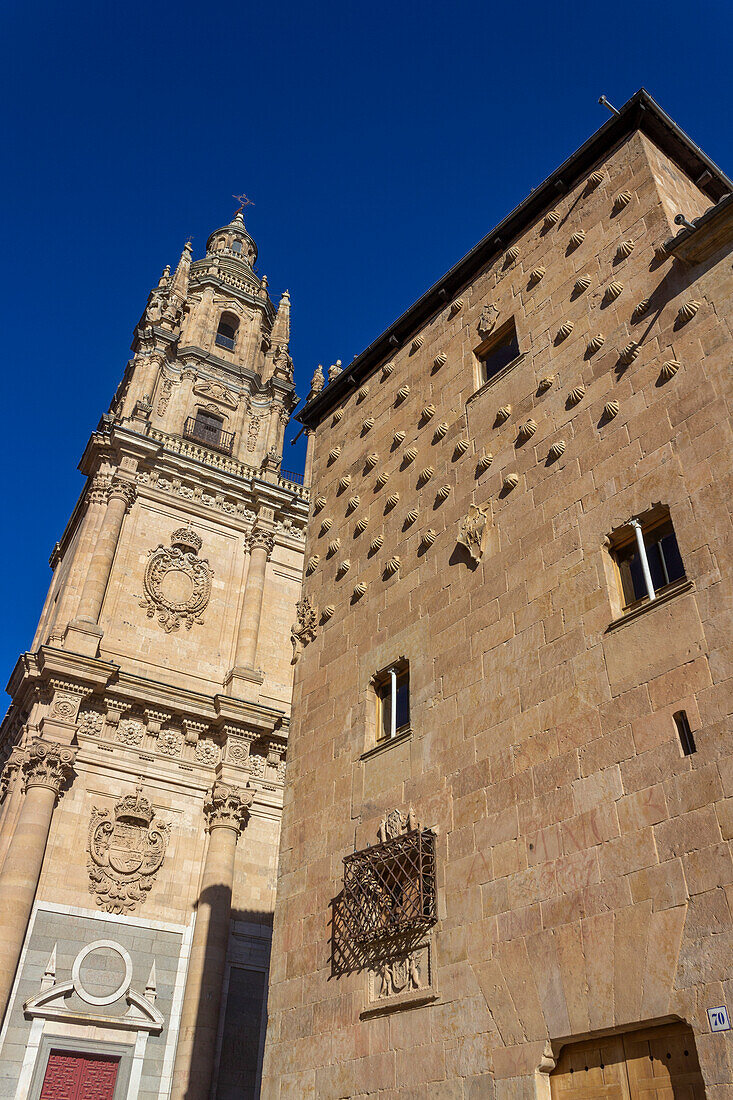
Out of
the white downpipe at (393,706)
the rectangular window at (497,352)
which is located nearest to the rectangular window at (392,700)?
the white downpipe at (393,706)

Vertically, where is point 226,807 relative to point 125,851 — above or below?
above

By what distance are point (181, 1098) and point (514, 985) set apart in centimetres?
1731

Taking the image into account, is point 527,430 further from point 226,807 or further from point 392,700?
point 226,807

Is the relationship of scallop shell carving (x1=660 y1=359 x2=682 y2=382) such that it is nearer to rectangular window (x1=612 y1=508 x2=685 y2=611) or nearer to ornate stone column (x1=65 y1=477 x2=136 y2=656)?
rectangular window (x1=612 y1=508 x2=685 y2=611)

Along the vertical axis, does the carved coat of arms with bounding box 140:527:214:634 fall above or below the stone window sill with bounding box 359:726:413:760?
above

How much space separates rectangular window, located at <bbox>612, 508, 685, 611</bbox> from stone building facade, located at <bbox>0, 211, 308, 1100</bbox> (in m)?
19.0

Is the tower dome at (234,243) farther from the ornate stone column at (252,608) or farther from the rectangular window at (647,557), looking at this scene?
the rectangular window at (647,557)

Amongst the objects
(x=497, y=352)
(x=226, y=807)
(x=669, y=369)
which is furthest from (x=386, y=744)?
(x=226, y=807)

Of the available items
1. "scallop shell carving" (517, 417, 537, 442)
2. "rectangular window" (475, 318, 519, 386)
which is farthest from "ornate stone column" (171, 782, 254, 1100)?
"scallop shell carving" (517, 417, 537, 442)

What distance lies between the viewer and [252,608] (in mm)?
32469

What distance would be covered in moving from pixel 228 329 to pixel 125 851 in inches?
1072

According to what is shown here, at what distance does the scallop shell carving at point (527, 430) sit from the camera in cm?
1210

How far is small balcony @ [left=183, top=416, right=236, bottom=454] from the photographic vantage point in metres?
37.0

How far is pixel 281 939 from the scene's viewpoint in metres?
12.7
